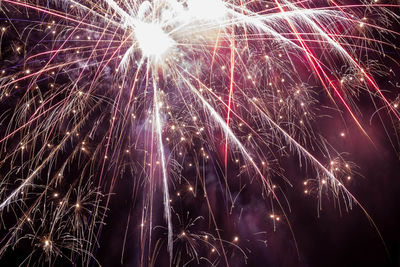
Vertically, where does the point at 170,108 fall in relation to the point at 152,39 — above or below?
below

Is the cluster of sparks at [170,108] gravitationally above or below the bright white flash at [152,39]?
below

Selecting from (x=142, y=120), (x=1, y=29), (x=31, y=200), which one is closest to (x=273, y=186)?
(x=142, y=120)

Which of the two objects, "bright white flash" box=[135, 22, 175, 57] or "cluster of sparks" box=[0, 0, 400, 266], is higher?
"bright white flash" box=[135, 22, 175, 57]

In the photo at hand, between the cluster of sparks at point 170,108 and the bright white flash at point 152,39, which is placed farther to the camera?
the bright white flash at point 152,39

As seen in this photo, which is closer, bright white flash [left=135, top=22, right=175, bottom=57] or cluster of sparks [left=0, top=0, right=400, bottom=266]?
cluster of sparks [left=0, top=0, right=400, bottom=266]

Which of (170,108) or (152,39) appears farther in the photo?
(170,108)
